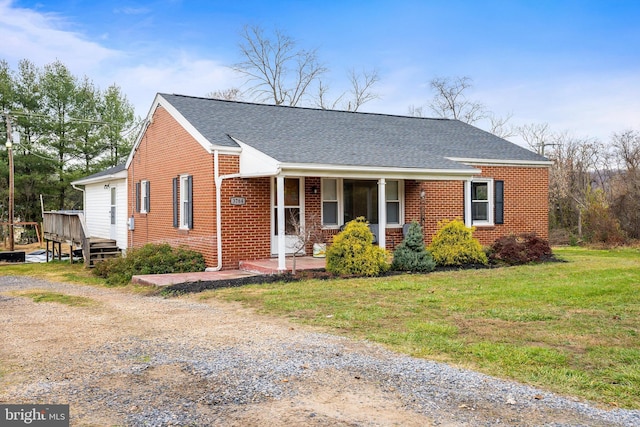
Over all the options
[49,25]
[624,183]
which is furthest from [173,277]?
[624,183]

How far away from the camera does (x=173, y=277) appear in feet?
40.4

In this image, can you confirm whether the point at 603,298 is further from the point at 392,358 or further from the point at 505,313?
the point at 392,358

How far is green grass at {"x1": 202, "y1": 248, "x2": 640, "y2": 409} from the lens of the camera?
207 inches

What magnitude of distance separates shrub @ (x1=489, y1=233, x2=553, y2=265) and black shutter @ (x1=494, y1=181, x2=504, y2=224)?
2.73 meters

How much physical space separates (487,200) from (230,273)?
898cm

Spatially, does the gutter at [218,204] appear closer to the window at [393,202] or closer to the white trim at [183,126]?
the white trim at [183,126]

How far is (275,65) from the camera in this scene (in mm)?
35219

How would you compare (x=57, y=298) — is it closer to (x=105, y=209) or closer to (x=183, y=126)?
(x=183, y=126)

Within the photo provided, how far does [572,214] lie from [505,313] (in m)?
18.4

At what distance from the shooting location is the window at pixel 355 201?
1539 cm

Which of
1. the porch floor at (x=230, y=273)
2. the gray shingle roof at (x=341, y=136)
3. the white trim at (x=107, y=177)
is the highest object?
the gray shingle roof at (x=341, y=136)

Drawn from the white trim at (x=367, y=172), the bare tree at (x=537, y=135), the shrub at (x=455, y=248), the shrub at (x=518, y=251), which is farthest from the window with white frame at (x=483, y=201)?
the bare tree at (x=537, y=135)

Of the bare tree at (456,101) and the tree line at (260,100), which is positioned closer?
the tree line at (260,100)

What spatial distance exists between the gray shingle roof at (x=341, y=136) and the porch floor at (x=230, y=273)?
2415mm
